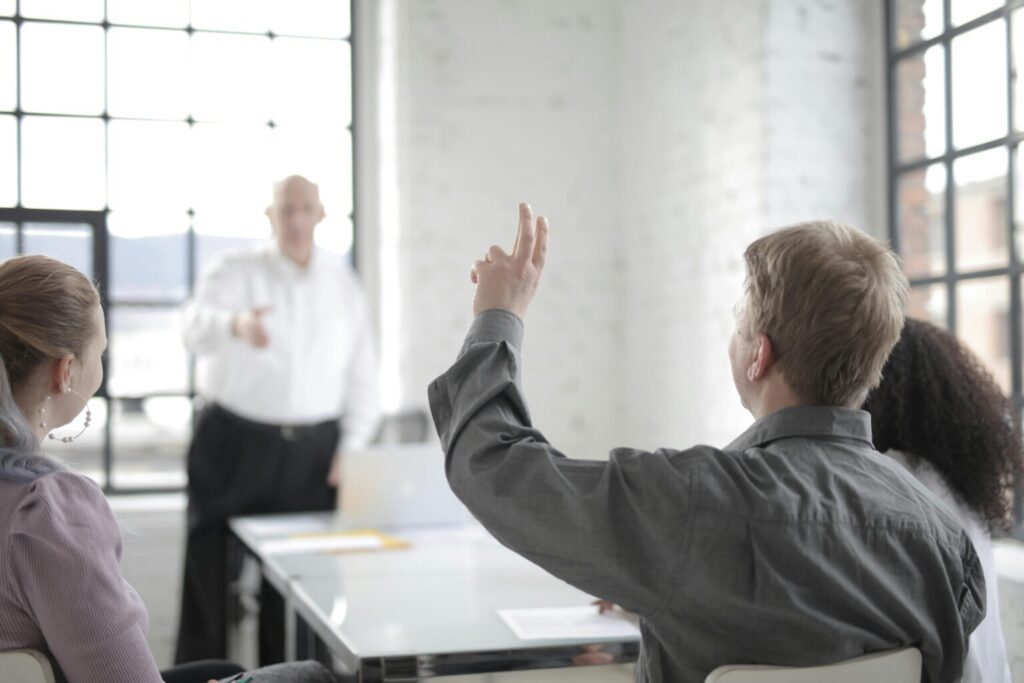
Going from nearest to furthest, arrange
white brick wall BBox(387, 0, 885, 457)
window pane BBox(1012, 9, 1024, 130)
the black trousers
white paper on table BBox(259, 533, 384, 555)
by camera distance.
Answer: white paper on table BBox(259, 533, 384, 555)
window pane BBox(1012, 9, 1024, 130)
the black trousers
white brick wall BBox(387, 0, 885, 457)

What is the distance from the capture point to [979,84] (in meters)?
3.64

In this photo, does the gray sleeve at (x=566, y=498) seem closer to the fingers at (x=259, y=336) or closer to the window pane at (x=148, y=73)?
the fingers at (x=259, y=336)

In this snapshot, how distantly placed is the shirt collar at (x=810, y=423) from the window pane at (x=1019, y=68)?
7.70 ft

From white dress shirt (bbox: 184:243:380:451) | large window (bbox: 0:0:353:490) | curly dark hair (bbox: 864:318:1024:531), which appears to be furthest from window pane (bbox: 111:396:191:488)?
A: curly dark hair (bbox: 864:318:1024:531)

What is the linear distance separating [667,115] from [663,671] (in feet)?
12.5

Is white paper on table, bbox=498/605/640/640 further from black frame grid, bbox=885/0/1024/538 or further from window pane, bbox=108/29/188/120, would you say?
window pane, bbox=108/29/188/120

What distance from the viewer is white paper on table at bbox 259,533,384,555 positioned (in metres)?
3.05

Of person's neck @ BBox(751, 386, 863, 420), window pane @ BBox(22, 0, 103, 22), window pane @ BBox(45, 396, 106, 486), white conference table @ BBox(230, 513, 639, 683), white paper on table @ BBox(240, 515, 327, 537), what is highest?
window pane @ BBox(22, 0, 103, 22)

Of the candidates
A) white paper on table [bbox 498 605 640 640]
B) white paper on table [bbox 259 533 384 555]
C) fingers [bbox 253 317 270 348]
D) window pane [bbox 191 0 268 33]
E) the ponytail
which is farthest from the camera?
window pane [bbox 191 0 268 33]

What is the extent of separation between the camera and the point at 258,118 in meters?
5.34

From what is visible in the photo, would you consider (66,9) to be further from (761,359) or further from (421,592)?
(761,359)

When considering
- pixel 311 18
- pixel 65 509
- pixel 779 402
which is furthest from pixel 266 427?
pixel 779 402

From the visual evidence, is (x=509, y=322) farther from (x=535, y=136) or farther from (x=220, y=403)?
(x=535, y=136)

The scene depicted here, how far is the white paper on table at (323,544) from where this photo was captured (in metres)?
3.05
